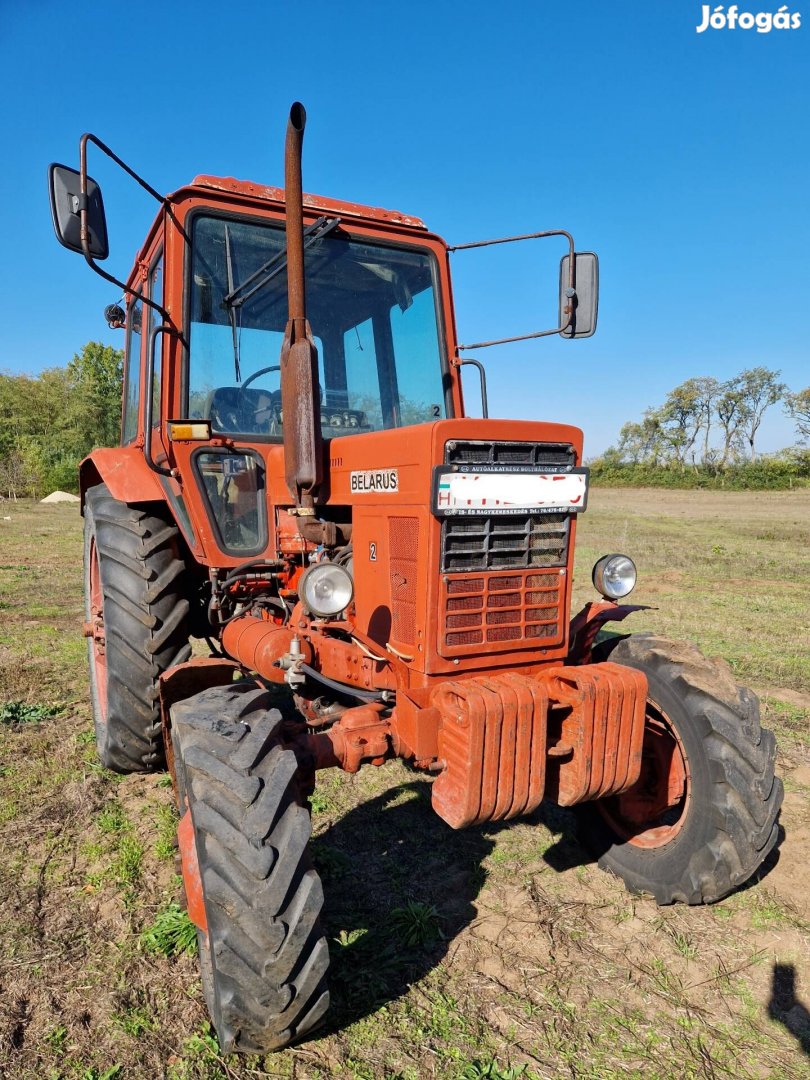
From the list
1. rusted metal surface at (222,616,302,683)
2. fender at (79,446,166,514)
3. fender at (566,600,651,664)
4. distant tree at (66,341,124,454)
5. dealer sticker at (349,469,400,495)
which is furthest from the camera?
distant tree at (66,341,124,454)

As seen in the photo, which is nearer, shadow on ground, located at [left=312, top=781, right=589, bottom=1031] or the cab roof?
shadow on ground, located at [left=312, top=781, right=589, bottom=1031]

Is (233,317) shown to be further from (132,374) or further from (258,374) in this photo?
(132,374)

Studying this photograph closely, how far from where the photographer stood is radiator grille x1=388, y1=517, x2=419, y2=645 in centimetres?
262

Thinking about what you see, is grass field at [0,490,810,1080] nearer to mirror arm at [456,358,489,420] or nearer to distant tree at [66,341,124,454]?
mirror arm at [456,358,489,420]

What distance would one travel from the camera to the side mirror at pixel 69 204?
2.64 m

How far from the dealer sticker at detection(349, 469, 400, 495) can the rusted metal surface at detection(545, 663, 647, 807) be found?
95 centimetres

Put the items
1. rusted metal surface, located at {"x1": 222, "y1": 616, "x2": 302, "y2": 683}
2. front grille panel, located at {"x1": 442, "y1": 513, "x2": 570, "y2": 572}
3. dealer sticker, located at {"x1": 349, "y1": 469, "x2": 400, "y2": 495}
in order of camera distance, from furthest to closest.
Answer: rusted metal surface, located at {"x1": 222, "y1": 616, "x2": 302, "y2": 683}
dealer sticker, located at {"x1": 349, "y1": 469, "x2": 400, "y2": 495}
front grille panel, located at {"x1": 442, "y1": 513, "x2": 570, "y2": 572}

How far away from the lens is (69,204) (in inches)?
104

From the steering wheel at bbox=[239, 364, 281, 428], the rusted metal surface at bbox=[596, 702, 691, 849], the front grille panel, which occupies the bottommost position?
the rusted metal surface at bbox=[596, 702, 691, 849]

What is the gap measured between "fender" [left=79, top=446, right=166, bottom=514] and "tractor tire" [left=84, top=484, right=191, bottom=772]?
0.44 ft

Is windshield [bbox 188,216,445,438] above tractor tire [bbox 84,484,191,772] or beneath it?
above

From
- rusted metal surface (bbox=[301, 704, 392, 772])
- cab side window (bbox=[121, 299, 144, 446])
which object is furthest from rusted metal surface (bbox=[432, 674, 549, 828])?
cab side window (bbox=[121, 299, 144, 446])

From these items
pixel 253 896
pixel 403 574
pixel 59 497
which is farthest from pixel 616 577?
pixel 59 497

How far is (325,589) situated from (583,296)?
6.31 feet
